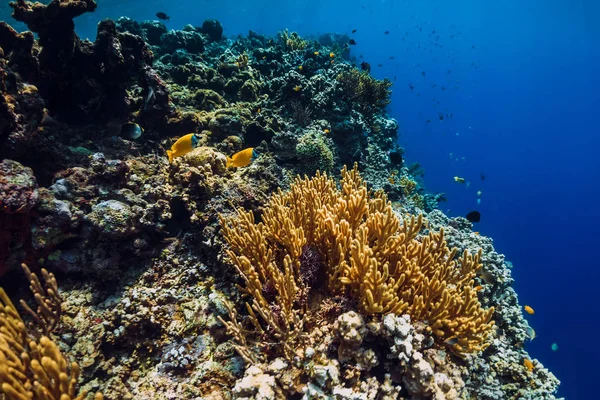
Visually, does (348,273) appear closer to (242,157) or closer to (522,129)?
(242,157)

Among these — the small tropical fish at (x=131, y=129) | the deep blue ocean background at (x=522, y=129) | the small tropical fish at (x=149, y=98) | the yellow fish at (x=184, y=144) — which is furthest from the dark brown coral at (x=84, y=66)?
the deep blue ocean background at (x=522, y=129)

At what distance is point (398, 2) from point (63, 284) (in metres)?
→ 200

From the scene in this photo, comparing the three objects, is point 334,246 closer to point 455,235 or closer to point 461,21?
point 455,235

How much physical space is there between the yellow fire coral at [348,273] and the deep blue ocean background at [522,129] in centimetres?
2146

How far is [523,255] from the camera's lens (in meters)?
52.2

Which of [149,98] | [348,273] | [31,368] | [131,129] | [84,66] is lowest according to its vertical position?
[31,368]

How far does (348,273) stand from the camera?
276 centimetres

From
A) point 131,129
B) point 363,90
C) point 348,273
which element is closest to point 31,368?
point 348,273

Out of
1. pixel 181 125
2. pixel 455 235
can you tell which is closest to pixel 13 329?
pixel 181 125

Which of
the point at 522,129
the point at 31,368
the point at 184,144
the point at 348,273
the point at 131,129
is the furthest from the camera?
the point at 522,129

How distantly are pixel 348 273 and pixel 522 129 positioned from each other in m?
130

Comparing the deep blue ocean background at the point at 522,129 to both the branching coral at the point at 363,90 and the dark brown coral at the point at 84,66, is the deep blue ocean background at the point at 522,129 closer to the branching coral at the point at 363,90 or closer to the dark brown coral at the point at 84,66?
the branching coral at the point at 363,90

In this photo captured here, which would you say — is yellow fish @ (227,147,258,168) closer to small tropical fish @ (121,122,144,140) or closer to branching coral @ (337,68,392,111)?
small tropical fish @ (121,122,144,140)

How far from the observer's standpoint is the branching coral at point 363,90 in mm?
9711
